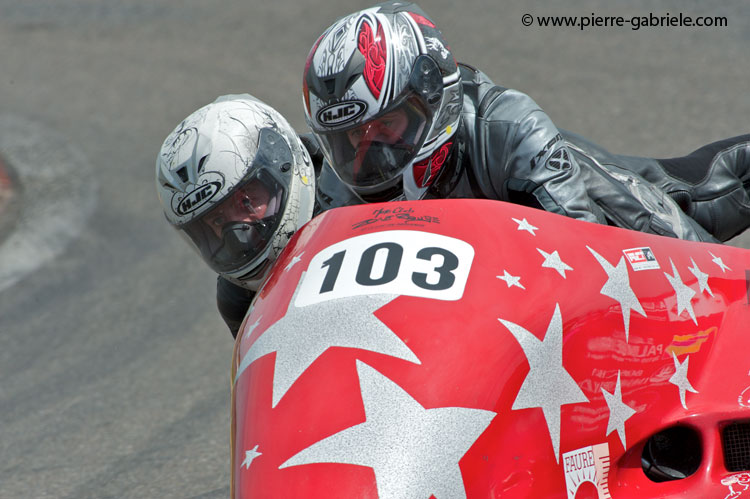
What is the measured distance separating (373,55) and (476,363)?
1573mm

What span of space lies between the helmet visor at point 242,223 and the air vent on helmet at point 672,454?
123cm

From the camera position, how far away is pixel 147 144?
844cm

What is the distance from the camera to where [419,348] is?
6.13 feet

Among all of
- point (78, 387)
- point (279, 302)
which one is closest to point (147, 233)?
point (78, 387)

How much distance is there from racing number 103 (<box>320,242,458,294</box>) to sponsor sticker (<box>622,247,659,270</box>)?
481 millimetres

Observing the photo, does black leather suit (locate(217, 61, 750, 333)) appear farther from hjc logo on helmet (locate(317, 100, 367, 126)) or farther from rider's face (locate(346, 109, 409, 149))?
hjc logo on helmet (locate(317, 100, 367, 126))

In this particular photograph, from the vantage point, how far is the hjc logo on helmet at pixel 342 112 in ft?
10.1

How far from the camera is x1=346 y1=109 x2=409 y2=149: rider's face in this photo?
3121 mm

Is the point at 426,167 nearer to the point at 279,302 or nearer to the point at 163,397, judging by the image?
the point at 279,302

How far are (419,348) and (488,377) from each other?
15cm

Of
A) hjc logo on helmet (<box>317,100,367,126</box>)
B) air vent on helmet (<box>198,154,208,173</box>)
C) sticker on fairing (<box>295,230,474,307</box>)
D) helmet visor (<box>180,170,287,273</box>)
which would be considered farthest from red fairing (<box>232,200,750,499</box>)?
hjc logo on helmet (<box>317,100,367,126</box>)
